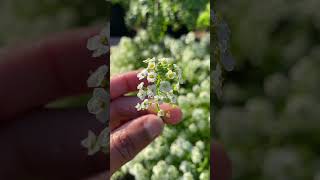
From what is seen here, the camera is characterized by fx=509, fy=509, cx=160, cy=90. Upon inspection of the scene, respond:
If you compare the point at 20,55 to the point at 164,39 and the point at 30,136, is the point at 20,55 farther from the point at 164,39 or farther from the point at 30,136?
the point at 164,39

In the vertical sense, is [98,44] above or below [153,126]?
above

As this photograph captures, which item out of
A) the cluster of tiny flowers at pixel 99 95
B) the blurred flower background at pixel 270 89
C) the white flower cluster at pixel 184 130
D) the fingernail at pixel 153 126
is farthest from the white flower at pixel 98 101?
the white flower cluster at pixel 184 130

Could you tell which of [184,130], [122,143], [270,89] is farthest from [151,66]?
[184,130]

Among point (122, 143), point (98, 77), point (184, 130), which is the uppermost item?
point (98, 77)

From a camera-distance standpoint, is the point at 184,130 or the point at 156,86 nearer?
the point at 156,86

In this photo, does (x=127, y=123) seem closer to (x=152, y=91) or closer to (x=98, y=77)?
(x=152, y=91)

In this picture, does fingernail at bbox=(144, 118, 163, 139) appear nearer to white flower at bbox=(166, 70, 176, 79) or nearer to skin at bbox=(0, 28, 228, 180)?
white flower at bbox=(166, 70, 176, 79)

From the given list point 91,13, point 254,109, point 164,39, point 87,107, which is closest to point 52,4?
point 91,13
